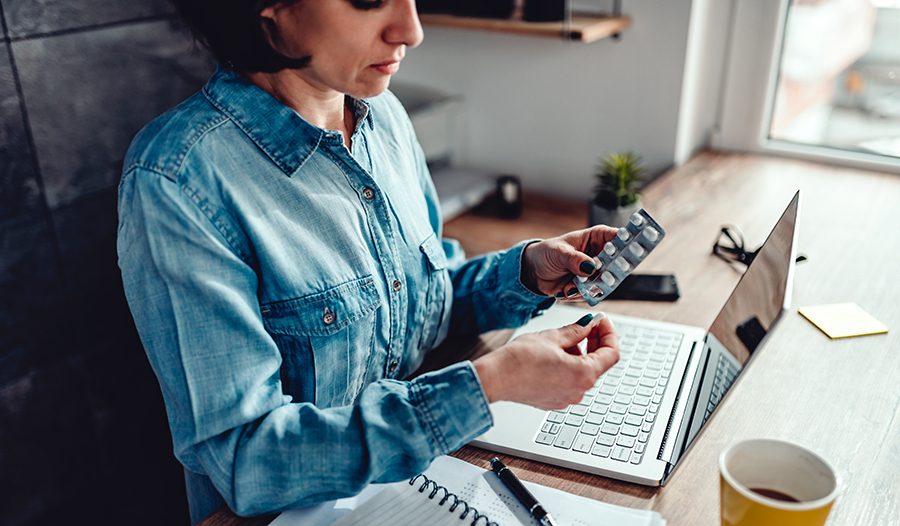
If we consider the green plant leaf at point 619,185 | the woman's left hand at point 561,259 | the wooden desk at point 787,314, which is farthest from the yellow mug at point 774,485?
the green plant leaf at point 619,185

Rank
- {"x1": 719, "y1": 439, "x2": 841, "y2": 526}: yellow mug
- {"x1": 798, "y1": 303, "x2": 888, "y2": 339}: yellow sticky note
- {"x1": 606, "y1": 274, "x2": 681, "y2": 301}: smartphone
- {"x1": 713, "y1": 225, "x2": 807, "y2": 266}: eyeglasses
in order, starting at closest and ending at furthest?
{"x1": 719, "y1": 439, "x2": 841, "y2": 526}: yellow mug
{"x1": 798, "y1": 303, "x2": 888, "y2": 339}: yellow sticky note
{"x1": 606, "y1": 274, "x2": 681, "y2": 301}: smartphone
{"x1": 713, "y1": 225, "x2": 807, "y2": 266}: eyeglasses

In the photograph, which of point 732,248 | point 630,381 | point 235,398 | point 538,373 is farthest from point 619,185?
point 235,398

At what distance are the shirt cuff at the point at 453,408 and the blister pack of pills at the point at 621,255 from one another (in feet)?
0.76

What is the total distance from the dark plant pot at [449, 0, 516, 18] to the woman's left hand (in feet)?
2.69

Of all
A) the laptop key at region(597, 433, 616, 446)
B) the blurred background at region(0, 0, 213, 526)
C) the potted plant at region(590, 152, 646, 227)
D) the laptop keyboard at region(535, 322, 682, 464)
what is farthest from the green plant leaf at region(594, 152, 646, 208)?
the blurred background at region(0, 0, 213, 526)

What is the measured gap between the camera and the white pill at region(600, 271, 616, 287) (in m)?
0.80

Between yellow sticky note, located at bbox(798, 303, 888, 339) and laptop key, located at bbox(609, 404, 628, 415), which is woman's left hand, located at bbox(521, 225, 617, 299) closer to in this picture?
laptop key, located at bbox(609, 404, 628, 415)

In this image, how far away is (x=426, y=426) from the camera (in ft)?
2.15

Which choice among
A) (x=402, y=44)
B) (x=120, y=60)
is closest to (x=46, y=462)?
(x=120, y=60)

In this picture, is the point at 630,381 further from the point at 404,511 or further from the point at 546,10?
the point at 546,10

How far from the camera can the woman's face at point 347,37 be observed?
0.68m

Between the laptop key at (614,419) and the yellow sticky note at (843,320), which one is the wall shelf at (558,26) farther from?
the laptop key at (614,419)

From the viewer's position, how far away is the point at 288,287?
2.36 feet

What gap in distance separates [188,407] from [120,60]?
89 centimetres
